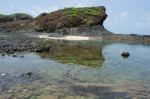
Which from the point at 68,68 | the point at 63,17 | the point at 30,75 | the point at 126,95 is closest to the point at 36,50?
the point at 68,68

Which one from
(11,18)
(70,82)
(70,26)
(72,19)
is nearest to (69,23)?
(70,26)

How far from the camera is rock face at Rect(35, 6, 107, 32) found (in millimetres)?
101062

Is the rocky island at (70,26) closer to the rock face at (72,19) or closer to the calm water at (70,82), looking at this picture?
the rock face at (72,19)

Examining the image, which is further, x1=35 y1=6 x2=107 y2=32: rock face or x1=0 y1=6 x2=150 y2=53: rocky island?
x1=35 y1=6 x2=107 y2=32: rock face

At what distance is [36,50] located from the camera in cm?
4228

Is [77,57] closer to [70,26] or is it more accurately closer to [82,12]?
[70,26]

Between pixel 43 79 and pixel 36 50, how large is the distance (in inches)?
783

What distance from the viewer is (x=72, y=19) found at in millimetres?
102562

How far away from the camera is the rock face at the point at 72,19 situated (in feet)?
332

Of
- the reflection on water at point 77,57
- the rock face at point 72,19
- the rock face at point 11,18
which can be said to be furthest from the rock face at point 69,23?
the reflection on water at point 77,57

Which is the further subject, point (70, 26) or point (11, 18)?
point (11, 18)

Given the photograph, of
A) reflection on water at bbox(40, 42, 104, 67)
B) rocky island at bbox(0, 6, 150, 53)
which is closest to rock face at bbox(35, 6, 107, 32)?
rocky island at bbox(0, 6, 150, 53)

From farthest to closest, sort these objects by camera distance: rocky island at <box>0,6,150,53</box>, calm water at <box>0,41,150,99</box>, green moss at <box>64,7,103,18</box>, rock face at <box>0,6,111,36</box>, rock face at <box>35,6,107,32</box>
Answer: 1. green moss at <box>64,7,103,18</box>
2. rock face at <box>35,6,107,32</box>
3. rock face at <box>0,6,111,36</box>
4. rocky island at <box>0,6,150,53</box>
5. calm water at <box>0,41,150,99</box>

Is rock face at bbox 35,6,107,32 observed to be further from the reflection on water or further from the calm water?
the calm water
